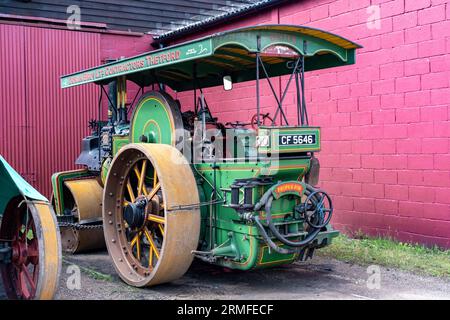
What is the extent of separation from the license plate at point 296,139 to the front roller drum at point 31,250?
203 cm

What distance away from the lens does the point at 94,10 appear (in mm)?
11039

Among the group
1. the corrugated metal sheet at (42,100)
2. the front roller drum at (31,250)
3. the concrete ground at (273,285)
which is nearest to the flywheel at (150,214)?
the concrete ground at (273,285)

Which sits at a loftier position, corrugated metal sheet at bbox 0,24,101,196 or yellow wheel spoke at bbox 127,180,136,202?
corrugated metal sheet at bbox 0,24,101,196

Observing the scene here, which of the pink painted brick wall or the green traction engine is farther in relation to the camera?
the pink painted brick wall

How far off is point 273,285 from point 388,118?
9.88 feet

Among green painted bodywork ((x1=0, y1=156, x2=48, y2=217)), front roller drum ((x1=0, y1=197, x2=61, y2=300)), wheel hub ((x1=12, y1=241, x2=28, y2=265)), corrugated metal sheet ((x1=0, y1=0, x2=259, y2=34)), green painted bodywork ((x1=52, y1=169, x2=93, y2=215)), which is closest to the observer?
front roller drum ((x1=0, y1=197, x2=61, y2=300))

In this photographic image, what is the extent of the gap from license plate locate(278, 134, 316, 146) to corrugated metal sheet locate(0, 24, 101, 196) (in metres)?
6.02

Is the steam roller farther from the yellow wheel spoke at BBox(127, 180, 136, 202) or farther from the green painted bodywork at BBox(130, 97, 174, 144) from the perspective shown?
the green painted bodywork at BBox(130, 97, 174, 144)

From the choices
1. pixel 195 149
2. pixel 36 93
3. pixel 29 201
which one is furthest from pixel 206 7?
pixel 29 201

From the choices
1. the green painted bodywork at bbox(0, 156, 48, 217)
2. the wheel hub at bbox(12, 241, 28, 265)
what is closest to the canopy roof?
the green painted bodywork at bbox(0, 156, 48, 217)

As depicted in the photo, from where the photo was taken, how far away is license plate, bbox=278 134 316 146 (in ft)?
16.3

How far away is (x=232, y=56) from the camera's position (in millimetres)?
5668

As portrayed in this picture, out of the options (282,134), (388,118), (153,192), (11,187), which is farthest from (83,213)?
(388,118)

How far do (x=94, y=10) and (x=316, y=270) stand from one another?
7.37 metres
